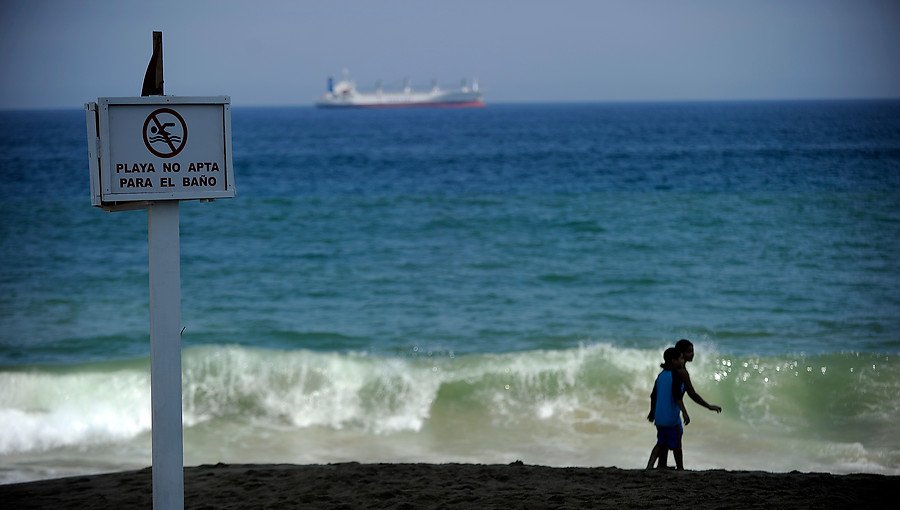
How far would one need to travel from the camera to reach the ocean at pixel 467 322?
11.0 m

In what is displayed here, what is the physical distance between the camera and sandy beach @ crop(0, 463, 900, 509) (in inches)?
245

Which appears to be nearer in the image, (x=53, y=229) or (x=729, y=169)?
(x=53, y=229)

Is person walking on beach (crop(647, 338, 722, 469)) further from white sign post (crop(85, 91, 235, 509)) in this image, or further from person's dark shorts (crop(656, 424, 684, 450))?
white sign post (crop(85, 91, 235, 509))

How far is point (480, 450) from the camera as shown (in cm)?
1064

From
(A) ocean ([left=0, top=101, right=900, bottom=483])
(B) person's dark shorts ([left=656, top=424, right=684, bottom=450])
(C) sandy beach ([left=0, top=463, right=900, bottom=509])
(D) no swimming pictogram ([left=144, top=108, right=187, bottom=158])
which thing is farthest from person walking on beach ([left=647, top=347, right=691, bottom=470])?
(D) no swimming pictogram ([left=144, top=108, right=187, bottom=158])

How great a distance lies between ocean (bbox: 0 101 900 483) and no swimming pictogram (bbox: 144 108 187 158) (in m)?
5.83

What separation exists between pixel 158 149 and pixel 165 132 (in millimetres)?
89

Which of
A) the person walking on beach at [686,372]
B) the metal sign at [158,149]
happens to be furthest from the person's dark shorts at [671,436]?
the metal sign at [158,149]

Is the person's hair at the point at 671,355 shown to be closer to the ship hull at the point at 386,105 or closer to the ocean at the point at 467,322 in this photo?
the ocean at the point at 467,322

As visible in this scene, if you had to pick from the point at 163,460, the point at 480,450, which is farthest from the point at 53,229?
the point at 163,460

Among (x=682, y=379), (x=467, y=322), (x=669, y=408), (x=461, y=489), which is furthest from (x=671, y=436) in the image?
(x=467, y=322)

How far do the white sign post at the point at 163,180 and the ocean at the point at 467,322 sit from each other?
5.23 meters

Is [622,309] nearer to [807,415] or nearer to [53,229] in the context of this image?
[807,415]

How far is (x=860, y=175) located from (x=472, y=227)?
51.2ft
